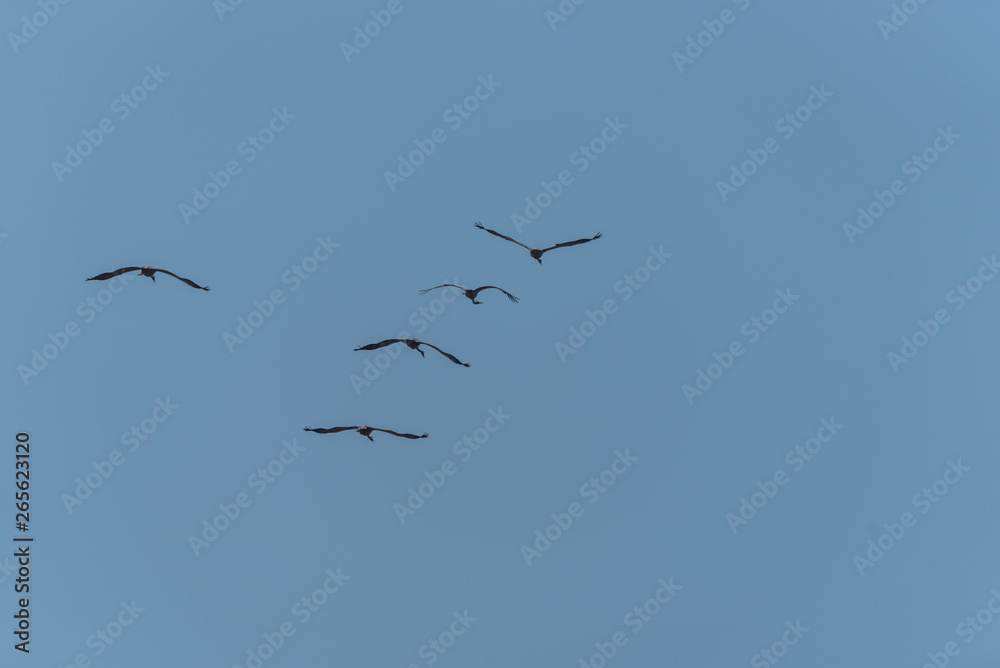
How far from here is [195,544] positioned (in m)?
34.0

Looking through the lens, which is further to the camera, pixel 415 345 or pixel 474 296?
pixel 474 296

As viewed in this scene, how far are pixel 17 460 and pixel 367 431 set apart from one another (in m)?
15.4

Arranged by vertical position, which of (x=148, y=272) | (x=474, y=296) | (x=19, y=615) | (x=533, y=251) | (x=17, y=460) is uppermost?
(x=533, y=251)

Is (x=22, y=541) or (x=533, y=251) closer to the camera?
(x=533, y=251)

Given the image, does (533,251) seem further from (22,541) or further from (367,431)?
(22,541)

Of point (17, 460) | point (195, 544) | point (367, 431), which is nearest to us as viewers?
point (367, 431)

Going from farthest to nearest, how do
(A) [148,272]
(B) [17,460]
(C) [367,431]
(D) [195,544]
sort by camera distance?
(D) [195,544], (B) [17,460], (C) [367,431], (A) [148,272]

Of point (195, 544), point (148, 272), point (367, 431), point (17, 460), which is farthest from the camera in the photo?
point (195, 544)

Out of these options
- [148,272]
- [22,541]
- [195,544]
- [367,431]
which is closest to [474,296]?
[367,431]

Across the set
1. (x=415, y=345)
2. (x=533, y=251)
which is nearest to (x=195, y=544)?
(x=415, y=345)

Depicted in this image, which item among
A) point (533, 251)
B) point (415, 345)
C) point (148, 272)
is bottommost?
point (148, 272)

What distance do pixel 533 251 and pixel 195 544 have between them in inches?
748

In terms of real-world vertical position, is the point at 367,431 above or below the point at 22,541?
above

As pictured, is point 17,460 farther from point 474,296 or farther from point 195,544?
point 474,296
